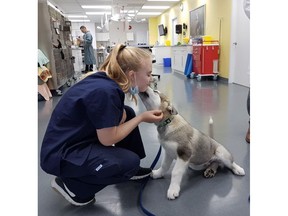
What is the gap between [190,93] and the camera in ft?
14.5

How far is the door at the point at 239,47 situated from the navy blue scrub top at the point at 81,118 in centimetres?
440

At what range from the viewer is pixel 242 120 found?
269cm

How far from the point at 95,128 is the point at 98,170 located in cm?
19

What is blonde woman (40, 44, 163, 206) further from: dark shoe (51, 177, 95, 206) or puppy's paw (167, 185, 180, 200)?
puppy's paw (167, 185, 180, 200)

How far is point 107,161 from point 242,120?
1958mm

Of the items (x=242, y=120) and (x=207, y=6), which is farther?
(x=207, y=6)

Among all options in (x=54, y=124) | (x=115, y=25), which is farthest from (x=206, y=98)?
(x=115, y=25)

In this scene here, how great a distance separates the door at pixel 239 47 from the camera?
4.97 meters

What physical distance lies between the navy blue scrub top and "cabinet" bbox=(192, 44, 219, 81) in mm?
5250

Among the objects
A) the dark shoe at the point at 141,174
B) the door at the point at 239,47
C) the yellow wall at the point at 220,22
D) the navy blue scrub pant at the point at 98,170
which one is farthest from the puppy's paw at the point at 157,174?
the yellow wall at the point at 220,22

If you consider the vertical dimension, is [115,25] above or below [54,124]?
above

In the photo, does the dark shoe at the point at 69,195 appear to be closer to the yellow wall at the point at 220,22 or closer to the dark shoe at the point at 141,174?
the dark shoe at the point at 141,174

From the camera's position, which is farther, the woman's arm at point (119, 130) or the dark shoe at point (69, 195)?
the dark shoe at point (69, 195)
